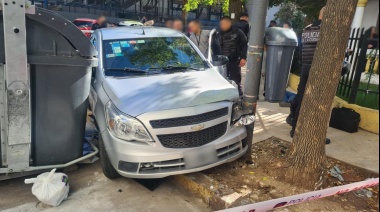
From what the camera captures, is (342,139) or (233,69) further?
(233,69)

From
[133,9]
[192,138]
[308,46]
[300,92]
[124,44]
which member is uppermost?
[133,9]

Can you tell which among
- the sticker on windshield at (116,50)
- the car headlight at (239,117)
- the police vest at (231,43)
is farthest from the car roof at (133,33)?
the car headlight at (239,117)

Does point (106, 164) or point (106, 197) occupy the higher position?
point (106, 164)

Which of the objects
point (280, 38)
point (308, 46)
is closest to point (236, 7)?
point (280, 38)

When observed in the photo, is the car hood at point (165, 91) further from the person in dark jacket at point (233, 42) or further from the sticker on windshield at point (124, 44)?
the person in dark jacket at point (233, 42)

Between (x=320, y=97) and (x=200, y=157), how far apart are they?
134 cm

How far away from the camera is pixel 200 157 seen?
11.0 ft

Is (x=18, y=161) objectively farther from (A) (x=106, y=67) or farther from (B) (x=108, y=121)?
(A) (x=106, y=67)

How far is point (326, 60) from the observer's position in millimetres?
3031

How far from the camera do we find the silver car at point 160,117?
10.5 feet

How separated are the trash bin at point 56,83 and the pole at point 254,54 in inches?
69.6

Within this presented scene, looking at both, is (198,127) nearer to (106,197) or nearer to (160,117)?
(160,117)

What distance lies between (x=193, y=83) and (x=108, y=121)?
1097 millimetres

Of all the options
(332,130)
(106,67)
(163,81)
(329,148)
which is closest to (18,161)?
(106,67)
